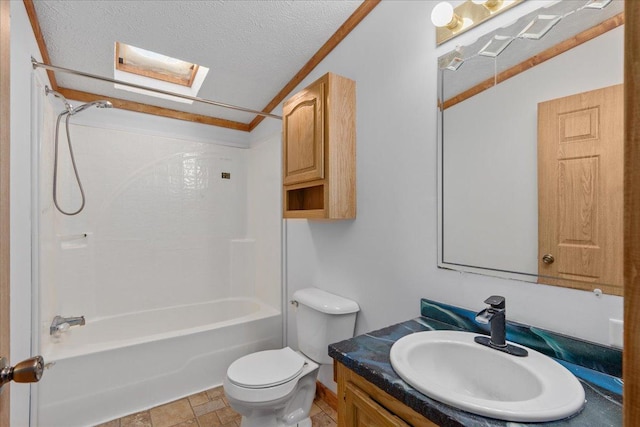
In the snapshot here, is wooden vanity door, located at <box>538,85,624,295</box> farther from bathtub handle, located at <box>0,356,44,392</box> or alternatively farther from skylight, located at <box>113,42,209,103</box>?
skylight, located at <box>113,42,209,103</box>

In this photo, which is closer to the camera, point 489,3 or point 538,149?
point 538,149

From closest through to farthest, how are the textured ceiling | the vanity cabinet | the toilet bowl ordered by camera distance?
the vanity cabinet < the toilet bowl < the textured ceiling

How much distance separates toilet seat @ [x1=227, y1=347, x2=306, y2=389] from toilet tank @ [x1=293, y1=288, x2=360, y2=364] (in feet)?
0.34

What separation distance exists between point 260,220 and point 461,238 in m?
2.16

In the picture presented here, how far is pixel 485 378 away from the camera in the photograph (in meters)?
1.01

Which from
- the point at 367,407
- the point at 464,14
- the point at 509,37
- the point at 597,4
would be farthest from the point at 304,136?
the point at 367,407

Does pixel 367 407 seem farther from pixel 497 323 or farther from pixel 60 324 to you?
pixel 60 324

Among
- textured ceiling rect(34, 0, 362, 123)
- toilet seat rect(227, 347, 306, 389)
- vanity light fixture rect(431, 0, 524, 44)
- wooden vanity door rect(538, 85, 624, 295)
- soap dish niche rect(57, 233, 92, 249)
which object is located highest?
textured ceiling rect(34, 0, 362, 123)

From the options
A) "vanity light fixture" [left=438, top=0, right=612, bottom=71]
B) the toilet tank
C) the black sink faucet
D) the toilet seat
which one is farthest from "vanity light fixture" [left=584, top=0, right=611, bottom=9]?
the toilet seat

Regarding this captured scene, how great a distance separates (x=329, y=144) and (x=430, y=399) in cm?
131

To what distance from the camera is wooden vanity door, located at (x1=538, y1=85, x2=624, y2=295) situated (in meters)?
0.88

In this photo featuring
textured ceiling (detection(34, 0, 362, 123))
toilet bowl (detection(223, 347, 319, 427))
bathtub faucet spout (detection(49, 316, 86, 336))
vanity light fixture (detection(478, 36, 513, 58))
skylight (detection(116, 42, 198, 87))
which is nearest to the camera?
vanity light fixture (detection(478, 36, 513, 58))

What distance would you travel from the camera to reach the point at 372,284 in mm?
1712

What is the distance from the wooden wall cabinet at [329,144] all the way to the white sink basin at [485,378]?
87 centimetres
